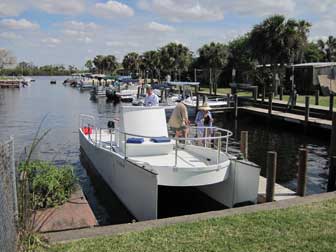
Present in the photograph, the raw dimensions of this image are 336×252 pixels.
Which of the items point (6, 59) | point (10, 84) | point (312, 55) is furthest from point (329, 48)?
point (6, 59)

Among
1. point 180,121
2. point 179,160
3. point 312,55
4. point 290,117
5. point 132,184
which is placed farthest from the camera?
point 312,55

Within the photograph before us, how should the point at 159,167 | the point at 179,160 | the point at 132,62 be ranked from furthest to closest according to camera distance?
the point at 132,62 < the point at 179,160 < the point at 159,167

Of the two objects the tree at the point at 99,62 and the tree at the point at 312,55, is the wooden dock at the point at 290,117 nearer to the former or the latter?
the tree at the point at 312,55

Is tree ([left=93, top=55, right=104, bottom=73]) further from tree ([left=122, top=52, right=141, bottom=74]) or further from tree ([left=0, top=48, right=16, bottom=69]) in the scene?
tree ([left=0, top=48, right=16, bottom=69])

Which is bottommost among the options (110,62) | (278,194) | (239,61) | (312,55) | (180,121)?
(278,194)

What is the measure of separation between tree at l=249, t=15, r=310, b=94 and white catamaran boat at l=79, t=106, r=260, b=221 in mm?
27687

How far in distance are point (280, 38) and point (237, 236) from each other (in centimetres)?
3422

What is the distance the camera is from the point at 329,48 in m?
67.9

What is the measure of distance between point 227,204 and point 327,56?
6155cm

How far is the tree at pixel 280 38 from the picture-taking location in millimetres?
36719

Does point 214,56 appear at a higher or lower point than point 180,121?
higher

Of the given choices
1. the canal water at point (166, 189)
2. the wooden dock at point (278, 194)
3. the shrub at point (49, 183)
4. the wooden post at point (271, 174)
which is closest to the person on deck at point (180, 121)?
the canal water at point (166, 189)

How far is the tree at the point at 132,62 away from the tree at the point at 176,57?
1145 inches

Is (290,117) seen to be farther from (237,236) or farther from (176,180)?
(237,236)
